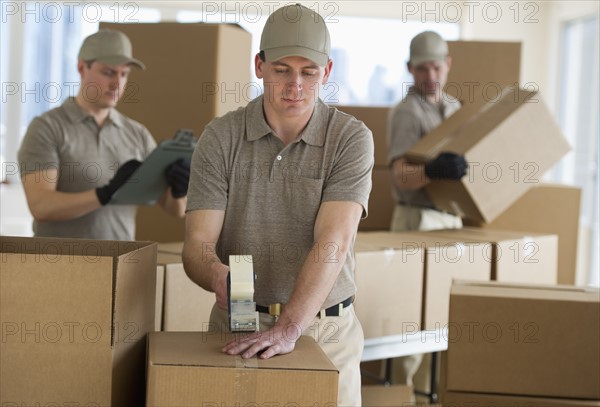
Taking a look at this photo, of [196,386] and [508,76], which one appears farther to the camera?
[508,76]

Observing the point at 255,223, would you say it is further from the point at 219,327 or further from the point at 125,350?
the point at 125,350

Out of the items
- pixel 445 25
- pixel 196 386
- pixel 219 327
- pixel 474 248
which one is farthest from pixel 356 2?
pixel 196 386

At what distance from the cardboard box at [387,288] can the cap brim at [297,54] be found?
43.0 inches

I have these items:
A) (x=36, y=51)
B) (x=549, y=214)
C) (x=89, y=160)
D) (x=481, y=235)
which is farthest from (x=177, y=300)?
(x=36, y=51)

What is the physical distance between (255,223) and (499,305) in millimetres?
752

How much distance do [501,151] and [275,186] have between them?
157cm

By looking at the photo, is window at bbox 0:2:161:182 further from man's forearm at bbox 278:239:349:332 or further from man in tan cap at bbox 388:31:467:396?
man's forearm at bbox 278:239:349:332

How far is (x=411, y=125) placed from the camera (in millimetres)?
3477

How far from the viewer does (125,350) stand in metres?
1.49

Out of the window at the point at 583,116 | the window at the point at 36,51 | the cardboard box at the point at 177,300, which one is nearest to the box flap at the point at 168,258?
the cardboard box at the point at 177,300

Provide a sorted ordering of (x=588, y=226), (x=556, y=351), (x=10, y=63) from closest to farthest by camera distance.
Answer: (x=556, y=351) → (x=588, y=226) → (x=10, y=63)

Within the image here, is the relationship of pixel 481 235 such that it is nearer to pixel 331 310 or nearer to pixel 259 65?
pixel 331 310

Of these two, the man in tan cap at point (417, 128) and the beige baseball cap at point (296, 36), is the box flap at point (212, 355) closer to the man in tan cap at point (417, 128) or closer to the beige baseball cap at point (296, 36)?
the beige baseball cap at point (296, 36)

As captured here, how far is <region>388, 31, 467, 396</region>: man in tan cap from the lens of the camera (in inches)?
135
